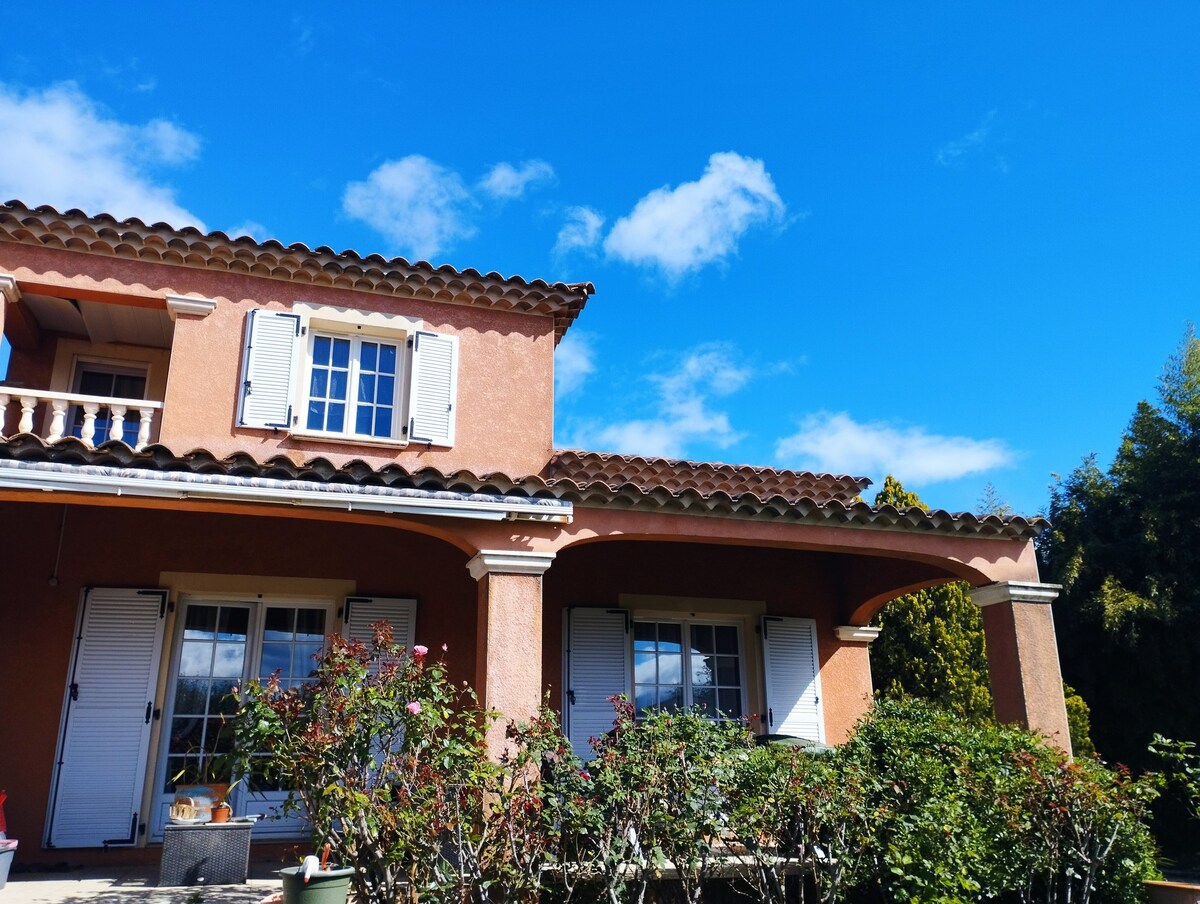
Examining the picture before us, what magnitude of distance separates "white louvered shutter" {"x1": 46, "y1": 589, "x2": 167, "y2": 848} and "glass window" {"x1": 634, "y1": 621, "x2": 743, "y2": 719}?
5041 mm

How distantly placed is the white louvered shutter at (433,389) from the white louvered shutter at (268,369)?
125 cm

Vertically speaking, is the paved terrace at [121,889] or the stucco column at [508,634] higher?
the stucco column at [508,634]

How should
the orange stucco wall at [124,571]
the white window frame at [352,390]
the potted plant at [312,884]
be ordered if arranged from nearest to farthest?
the potted plant at [312,884], the orange stucco wall at [124,571], the white window frame at [352,390]

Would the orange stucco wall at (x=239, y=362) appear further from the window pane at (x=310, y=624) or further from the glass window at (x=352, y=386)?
the window pane at (x=310, y=624)

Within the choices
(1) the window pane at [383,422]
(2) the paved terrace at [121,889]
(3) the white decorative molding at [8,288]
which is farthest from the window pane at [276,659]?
(3) the white decorative molding at [8,288]

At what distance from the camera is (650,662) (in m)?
10.5

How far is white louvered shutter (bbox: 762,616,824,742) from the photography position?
35.0ft

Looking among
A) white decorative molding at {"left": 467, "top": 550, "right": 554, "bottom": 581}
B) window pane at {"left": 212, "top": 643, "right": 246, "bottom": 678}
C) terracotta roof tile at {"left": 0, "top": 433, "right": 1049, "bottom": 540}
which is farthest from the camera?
window pane at {"left": 212, "top": 643, "right": 246, "bottom": 678}

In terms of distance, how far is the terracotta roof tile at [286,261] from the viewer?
8.97 meters

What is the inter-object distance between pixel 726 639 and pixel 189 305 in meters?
7.03

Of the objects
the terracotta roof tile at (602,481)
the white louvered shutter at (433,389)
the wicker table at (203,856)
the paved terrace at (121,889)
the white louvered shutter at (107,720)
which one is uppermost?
the white louvered shutter at (433,389)

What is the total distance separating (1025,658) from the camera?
884cm

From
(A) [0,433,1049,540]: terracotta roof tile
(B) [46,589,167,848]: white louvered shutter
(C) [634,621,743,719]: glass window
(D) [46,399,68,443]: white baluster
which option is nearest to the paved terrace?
(B) [46,589,167,848]: white louvered shutter

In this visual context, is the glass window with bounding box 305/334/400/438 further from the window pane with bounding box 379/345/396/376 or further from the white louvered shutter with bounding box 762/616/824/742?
the white louvered shutter with bounding box 762/616/824/742
